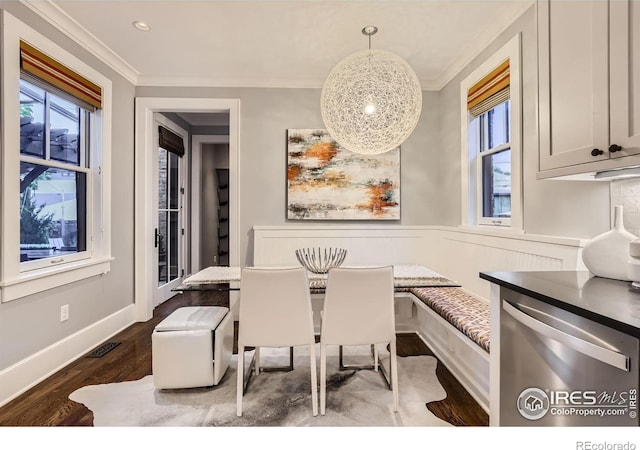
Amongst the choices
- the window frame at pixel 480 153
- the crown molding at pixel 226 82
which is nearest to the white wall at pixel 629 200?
the window frame at pixel 480 153

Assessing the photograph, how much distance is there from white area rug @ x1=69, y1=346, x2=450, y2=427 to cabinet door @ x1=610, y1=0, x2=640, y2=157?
1612mm

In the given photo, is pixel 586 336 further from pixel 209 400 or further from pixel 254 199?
pixel 254 199

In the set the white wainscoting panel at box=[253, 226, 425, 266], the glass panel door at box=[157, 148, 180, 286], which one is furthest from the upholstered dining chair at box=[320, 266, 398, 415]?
the glass panel door at box=[157, 148, 180, 286]

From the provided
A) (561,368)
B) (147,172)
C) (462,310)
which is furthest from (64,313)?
(561,368)

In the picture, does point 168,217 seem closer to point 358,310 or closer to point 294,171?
point 294,171

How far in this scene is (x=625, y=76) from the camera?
123cm

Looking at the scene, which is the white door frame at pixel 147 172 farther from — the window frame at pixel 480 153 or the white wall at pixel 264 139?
the window frame at pixel 480 153

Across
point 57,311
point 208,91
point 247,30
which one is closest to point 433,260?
point 247,30

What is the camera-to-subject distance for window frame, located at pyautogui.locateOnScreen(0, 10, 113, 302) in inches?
79.2

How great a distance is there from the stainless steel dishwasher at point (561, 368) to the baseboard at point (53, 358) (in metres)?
2.83

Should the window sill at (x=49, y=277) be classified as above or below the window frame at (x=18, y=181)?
below

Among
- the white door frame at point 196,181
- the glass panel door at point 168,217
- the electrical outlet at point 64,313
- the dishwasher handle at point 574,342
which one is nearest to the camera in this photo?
the dishwasher handle at point 574,342

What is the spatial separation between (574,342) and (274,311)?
4.50 feet

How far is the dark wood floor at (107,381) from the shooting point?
5.98 feet
